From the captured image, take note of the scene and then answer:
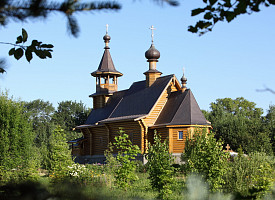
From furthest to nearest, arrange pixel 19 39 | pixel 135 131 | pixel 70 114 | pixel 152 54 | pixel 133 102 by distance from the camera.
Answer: pixel 70 114
pixel 133 102
pixel 152 54
pixel 135 131
pixel 19 39

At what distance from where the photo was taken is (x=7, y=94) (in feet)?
68.4

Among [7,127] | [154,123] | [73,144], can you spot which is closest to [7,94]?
[7,127]

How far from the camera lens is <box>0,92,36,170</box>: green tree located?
60.7ft

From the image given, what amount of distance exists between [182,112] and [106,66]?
10.1m

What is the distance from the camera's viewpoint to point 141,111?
29.4 m

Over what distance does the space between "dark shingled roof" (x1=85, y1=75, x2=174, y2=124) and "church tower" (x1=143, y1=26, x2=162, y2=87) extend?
1.43ft

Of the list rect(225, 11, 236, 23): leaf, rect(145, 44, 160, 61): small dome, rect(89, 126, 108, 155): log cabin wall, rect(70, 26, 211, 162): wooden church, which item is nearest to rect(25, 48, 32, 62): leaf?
rect(225, 11, 236, 23): leaf

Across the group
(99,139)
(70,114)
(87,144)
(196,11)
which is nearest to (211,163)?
(196,11)

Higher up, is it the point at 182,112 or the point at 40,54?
the point at 182,112

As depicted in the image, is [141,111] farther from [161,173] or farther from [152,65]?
[161,173]

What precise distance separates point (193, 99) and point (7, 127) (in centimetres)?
1410

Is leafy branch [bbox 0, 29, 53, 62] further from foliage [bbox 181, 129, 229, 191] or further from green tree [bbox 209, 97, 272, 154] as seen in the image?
green tree [bbox 209, 97, 272, 154]

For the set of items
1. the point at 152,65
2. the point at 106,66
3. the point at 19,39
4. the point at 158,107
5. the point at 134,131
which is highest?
the point at 106,66

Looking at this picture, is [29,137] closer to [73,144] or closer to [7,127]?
[7,127]
